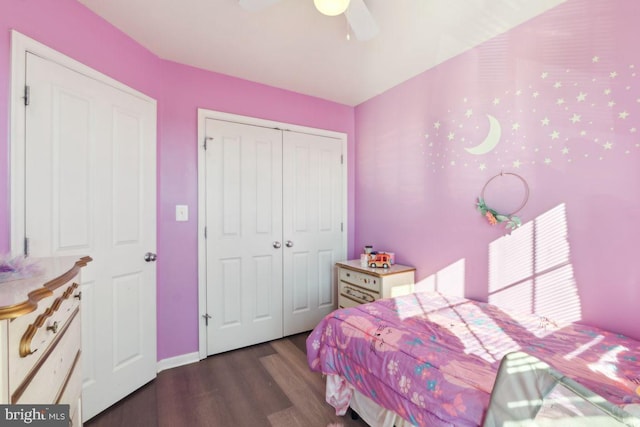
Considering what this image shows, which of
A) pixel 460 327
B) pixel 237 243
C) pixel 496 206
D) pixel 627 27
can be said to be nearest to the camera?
pixel 627 27

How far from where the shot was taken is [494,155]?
6.66 feet

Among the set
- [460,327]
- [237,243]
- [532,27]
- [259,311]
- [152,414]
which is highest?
[532,27]

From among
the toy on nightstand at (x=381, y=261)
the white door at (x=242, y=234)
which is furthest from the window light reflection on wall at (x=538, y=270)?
the white door at (x=242, y=234)

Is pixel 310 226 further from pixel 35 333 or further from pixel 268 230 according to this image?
pixel 35 333

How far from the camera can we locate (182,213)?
7.85 feet

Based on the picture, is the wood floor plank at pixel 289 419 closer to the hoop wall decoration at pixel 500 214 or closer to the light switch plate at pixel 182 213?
the light switch plate at pixel 182 213

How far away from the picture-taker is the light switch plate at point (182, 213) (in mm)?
2375

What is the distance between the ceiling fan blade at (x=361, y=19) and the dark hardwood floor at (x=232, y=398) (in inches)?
90.9

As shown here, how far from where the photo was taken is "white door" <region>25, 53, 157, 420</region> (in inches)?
59.7

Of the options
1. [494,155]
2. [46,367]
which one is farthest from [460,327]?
[46,367]

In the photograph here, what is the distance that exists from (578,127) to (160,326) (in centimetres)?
321

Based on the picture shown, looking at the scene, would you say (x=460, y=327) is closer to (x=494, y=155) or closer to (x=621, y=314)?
(x=621, y=314)

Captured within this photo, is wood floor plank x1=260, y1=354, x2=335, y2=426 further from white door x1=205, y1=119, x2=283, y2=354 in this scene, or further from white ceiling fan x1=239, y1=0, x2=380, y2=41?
white ceiling fan x1=239, y1=0, x2=380, y2=41

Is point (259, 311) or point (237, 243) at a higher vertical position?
point (237, 243)
